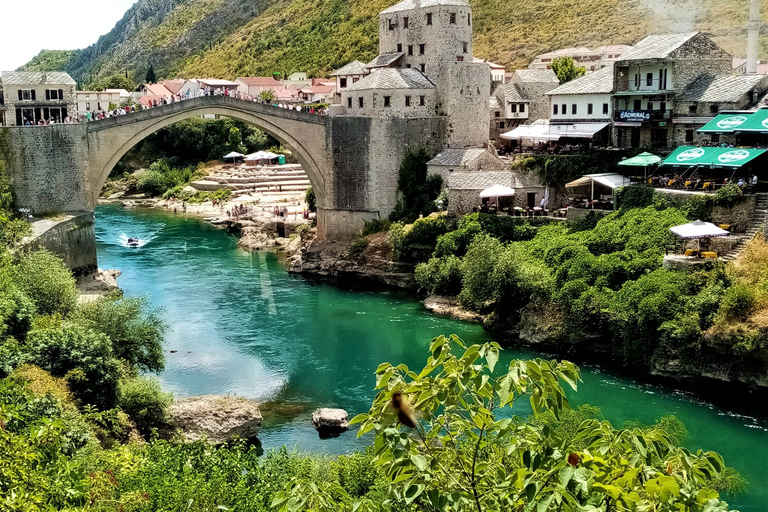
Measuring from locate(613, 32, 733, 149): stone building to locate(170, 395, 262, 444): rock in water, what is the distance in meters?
21.4

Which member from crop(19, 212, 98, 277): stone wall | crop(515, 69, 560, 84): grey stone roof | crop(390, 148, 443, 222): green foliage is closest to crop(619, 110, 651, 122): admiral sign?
crop(390, 148, 443, 222): green foliage

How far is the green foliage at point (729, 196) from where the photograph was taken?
28.8 meters

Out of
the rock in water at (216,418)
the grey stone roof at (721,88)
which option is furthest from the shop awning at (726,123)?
the rock in water at (216,418)

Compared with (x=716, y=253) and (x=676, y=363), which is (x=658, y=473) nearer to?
(x=676, y=363)

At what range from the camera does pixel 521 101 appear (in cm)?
4575

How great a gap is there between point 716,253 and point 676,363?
408 cm

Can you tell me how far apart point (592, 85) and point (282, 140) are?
1441 cm

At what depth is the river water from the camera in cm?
2186

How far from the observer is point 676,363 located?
992 inches

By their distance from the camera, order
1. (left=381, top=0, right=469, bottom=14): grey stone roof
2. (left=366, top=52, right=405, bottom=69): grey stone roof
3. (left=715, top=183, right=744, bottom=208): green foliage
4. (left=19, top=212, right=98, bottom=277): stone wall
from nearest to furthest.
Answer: (left=715, top=183, right=744, bottom=208): green foliage
(left=19, top=212, right=98, bottom=277): stone wall
(left=381, top=0, right=469, bottom=14): grey stone roof
(left=366, top=52, right=405, bottom=69): grey stone roof

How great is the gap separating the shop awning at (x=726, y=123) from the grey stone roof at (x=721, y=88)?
45.3 inches

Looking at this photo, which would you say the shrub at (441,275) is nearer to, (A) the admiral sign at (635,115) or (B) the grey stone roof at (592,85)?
(A) the admiral sign at (635,115)

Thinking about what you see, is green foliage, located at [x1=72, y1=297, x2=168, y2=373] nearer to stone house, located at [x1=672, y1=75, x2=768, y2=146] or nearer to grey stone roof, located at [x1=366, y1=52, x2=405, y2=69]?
grey stone roof, located at [x1=366, y1=52, x2=405, y2=69]

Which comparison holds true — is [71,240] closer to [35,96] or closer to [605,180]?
[35,96]
